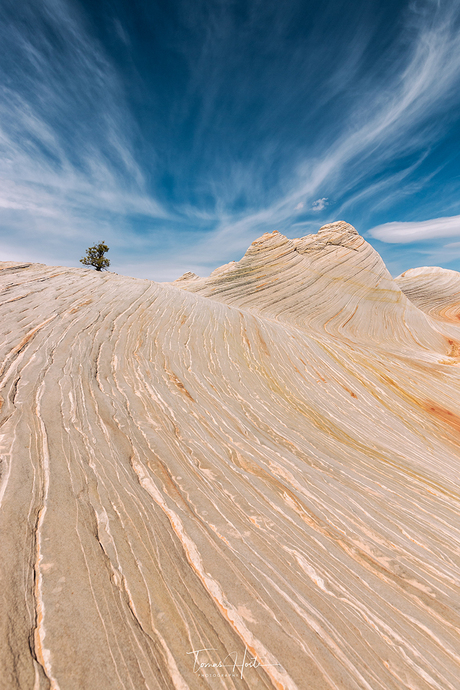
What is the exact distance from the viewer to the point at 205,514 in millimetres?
3490

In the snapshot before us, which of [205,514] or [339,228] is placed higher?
Answer: [339,228]

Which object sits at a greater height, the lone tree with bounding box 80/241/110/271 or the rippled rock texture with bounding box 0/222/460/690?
the lone tree with bounding box 80/241/110/271

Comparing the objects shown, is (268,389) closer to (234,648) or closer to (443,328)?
(234,648)

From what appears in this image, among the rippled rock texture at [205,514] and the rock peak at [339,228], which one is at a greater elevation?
the rock peak at [339,228]

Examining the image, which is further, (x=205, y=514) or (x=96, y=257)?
(x=96, y=257)

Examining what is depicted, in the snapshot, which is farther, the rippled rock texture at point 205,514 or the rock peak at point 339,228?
the rock peak at point 339,228

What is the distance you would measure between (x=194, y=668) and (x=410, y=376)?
11958 millimetres

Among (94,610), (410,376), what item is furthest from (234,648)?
(410,376)

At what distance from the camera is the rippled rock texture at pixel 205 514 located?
217 cm

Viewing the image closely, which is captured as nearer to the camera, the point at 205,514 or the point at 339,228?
the point at 205,514

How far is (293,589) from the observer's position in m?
2.79

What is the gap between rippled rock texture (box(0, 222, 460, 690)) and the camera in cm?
217

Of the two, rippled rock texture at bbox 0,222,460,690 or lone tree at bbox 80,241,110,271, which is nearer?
rippled rock texture at bbox 0,222,460,690

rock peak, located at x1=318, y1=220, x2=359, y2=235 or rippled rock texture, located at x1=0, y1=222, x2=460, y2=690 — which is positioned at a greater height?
rock peak, located at x1=318, y1=220, x2=359, y2=235
